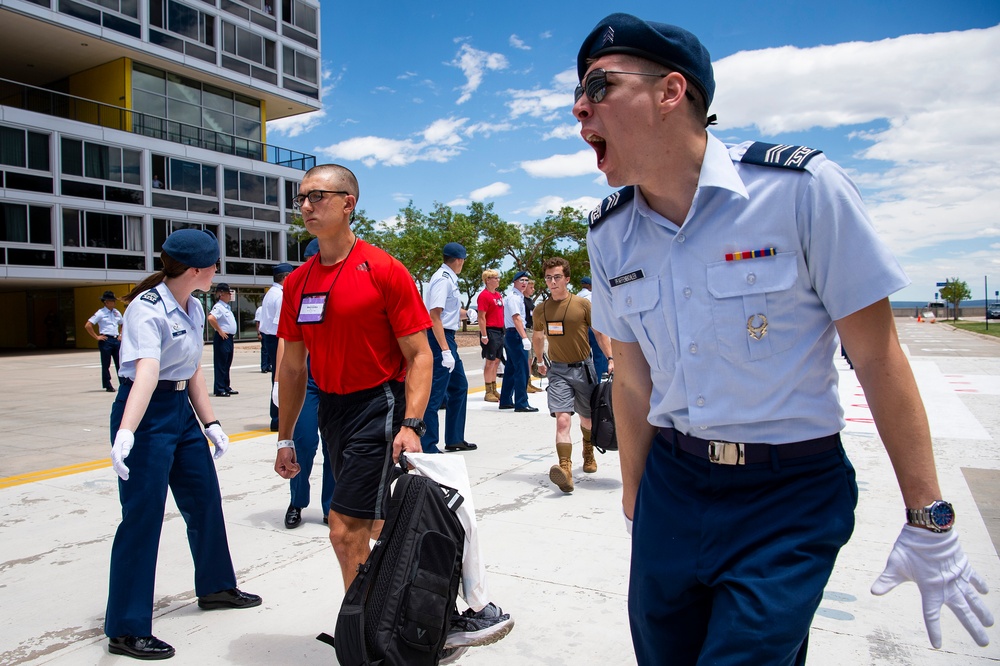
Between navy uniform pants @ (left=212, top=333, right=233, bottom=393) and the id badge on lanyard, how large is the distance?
10.5 metres

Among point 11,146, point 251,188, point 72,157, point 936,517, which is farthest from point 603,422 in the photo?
point 251,188

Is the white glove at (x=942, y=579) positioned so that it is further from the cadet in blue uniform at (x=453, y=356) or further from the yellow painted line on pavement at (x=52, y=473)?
the yellow painted line on pavement at (x=52, y=473)

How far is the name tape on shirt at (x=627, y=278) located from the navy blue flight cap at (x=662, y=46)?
46cm

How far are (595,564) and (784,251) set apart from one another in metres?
3.09

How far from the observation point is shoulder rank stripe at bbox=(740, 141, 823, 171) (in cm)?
165

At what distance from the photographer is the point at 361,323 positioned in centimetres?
327

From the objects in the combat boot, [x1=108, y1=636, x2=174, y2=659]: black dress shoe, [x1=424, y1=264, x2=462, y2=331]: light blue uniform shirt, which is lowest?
[x1=108, y1=636, x2=174, y2=659]: black dress shoe

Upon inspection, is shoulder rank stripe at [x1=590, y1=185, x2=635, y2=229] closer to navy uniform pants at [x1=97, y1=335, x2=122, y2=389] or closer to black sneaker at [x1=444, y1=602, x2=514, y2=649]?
black sneaker at [x1=444, y1=602, x2=514, y2=649]

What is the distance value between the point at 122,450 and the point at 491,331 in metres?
9.02

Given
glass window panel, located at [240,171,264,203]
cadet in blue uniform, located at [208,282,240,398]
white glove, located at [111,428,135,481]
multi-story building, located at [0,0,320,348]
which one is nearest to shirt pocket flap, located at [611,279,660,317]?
white glove, located at [111,428,135,481]

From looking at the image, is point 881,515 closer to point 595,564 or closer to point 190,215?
point 595,564

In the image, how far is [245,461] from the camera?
24.3 ft

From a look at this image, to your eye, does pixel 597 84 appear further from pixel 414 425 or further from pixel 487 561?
pixel 487 561

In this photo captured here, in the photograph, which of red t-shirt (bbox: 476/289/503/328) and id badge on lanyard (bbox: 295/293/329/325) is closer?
id badge on lanyard (bbox: 295/293/329/325)
